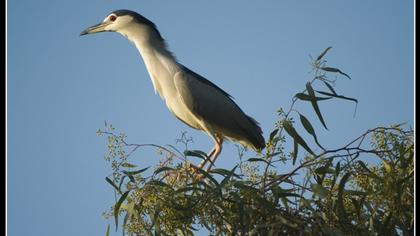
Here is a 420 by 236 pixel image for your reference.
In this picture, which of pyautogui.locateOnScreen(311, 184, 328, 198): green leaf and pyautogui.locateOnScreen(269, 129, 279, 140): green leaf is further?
pyautogui.locateOnScreen(269, 129, 279, 140): green leaf

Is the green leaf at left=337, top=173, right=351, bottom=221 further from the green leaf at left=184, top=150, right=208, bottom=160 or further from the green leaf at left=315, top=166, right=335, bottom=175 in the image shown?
the green leaf at left=184, top=150, right=208, bottom=160

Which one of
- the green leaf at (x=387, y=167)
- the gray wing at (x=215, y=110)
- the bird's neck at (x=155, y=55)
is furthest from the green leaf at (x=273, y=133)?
the bird's neck at (x=155, y=55)

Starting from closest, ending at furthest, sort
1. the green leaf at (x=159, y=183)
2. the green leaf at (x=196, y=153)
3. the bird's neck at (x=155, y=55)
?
1. the green leaf at (x=159, y=183)
2. the green leaf at (x=196, y=153)
3. the bird's neck at (x=155, y=55)

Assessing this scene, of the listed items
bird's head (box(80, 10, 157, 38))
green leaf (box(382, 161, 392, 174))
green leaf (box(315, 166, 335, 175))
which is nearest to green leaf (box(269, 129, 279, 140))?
green leaf (box(315, 166, 335, 175))

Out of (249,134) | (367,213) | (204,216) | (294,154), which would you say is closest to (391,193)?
(367,213)

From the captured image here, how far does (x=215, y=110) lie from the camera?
563cm

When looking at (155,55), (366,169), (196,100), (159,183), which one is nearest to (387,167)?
(366,169)

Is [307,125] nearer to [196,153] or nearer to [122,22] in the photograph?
[196,153]

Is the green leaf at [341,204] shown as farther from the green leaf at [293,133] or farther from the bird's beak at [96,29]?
the bird's beak at [96,29]

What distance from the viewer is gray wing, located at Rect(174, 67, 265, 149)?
550 cm

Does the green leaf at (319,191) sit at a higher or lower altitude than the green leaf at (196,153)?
lower

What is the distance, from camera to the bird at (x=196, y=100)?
5.51 metres

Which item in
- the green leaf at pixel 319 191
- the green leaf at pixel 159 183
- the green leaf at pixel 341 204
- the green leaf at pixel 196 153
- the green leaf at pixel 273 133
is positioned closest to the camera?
the green leaf at pixel 319 191

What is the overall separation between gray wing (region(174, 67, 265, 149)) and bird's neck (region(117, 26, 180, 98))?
12cm
